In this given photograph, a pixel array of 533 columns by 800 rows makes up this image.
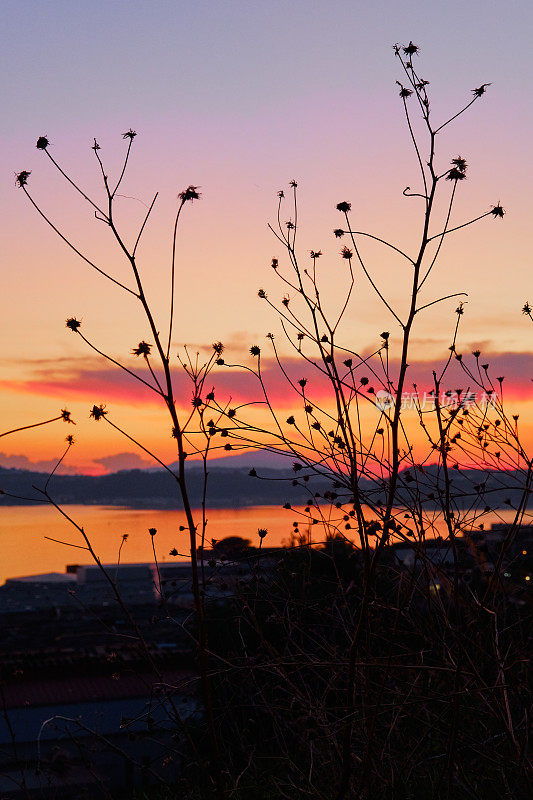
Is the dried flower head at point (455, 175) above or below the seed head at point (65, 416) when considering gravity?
above

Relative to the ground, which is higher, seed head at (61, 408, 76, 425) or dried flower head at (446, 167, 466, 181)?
dried flower head at (446, 167, 466, 181)

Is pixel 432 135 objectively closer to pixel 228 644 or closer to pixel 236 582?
pixel 236 582

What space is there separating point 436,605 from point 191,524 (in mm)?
2118

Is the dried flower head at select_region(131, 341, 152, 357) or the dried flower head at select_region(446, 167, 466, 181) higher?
the dried flower head at select_region(446, 167, 466, 181)

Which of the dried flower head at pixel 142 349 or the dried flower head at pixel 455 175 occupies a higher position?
the dried flower head at pixel 455 175

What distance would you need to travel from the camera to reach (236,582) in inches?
139

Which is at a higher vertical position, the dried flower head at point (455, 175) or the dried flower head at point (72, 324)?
the dried flower head at point (455, 175)

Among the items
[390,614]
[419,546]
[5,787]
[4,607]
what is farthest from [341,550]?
[4,607]

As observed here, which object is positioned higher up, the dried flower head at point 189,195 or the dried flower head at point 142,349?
the dried flower head at point 189,195

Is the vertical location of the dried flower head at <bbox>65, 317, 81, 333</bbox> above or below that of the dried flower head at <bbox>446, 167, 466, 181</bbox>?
below

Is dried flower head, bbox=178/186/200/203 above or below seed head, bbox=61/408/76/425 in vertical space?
above

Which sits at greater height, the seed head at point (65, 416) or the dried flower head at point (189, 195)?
the dried flower head at point (189, 195)

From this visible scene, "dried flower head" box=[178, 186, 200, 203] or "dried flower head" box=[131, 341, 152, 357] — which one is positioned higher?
"dried flower head" box=[178, 186, 200, 203]

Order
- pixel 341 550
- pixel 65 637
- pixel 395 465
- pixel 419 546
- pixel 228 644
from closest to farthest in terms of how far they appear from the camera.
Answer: pixel 395 465 → pixel 419 546 → pixel 228 644 → pixel 341 550 → pixel 65 637
